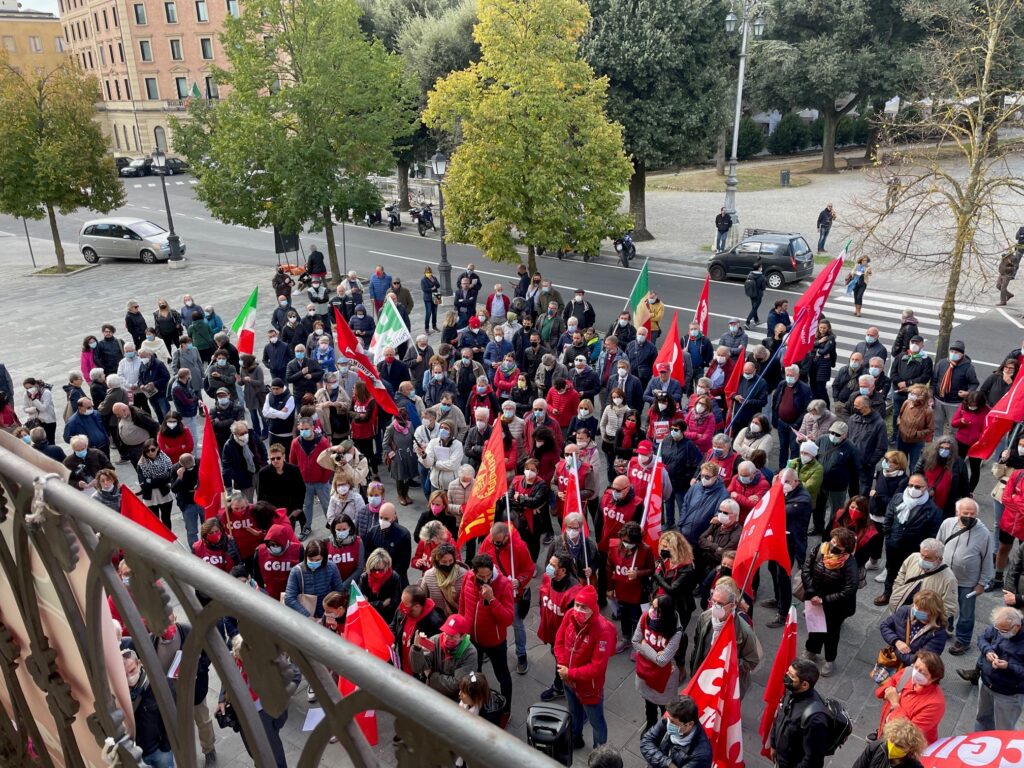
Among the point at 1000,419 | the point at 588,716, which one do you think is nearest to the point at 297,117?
the point at 1000,419

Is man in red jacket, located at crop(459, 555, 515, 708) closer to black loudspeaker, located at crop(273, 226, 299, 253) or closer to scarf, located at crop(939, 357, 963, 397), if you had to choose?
scarf, located at crop(939, 357, 963, 397)

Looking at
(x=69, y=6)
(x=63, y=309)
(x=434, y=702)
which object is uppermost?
(x=69, y=6)

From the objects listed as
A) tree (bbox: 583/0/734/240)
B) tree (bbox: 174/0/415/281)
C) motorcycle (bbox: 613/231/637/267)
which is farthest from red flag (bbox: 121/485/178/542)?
tree (bbox: 583/0/734/240)

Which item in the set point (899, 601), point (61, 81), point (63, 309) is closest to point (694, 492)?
point (899, 601)

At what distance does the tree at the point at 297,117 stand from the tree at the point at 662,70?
7.39m

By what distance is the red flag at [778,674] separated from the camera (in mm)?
7043

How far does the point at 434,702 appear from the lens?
4.12ft

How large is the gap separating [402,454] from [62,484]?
407 inches

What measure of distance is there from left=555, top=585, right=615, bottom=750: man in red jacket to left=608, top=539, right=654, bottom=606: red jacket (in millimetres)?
1363

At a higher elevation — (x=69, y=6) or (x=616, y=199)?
(x=69, y=6)

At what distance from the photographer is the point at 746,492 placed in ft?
31.8

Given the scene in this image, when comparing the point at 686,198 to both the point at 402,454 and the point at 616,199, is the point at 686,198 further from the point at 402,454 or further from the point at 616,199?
the point at 402,454

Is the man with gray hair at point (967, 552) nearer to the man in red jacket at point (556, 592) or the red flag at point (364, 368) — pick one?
the man in red jacket at point (556, 592)

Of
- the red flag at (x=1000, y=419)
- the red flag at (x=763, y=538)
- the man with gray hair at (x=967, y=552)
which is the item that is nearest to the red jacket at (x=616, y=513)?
the red flag at (x=763, y=538)
